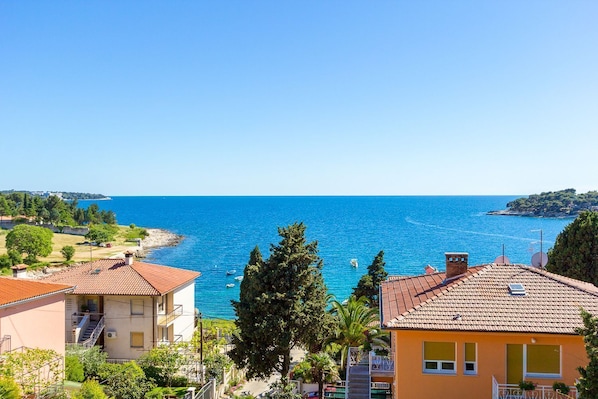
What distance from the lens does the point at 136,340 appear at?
31.5 metres

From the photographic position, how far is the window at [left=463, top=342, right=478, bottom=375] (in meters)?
16.2

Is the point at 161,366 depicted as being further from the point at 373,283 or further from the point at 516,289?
the point at 373,283

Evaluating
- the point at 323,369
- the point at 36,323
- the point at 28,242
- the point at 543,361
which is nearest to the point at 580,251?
the point at 543,361

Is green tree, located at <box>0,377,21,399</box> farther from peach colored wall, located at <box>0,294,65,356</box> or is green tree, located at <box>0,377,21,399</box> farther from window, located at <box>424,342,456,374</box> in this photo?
window, located at <box>424,342,456,374</box>

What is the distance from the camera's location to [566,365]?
51.1 feet

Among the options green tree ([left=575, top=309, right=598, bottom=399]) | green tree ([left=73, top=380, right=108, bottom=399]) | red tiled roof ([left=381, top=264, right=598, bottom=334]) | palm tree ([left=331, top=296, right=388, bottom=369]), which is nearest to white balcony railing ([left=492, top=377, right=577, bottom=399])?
red tiled roof ([left=381, top=264, right=598, bottom=334])

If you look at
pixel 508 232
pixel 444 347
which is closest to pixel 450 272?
pixel 444 347

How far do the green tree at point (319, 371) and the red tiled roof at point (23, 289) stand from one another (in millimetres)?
12680

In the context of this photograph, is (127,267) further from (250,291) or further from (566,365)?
(566,365)

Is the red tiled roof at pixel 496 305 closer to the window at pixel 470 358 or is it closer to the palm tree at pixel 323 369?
the window at pixel 470 358

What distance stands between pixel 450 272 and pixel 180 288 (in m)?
21.9

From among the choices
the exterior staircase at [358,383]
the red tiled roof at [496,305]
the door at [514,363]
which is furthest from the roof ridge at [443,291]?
the exterior staircase at [358,383]

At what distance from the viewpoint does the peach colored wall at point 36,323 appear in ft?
65.8

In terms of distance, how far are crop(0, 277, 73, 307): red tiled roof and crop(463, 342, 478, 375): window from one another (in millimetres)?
18484
